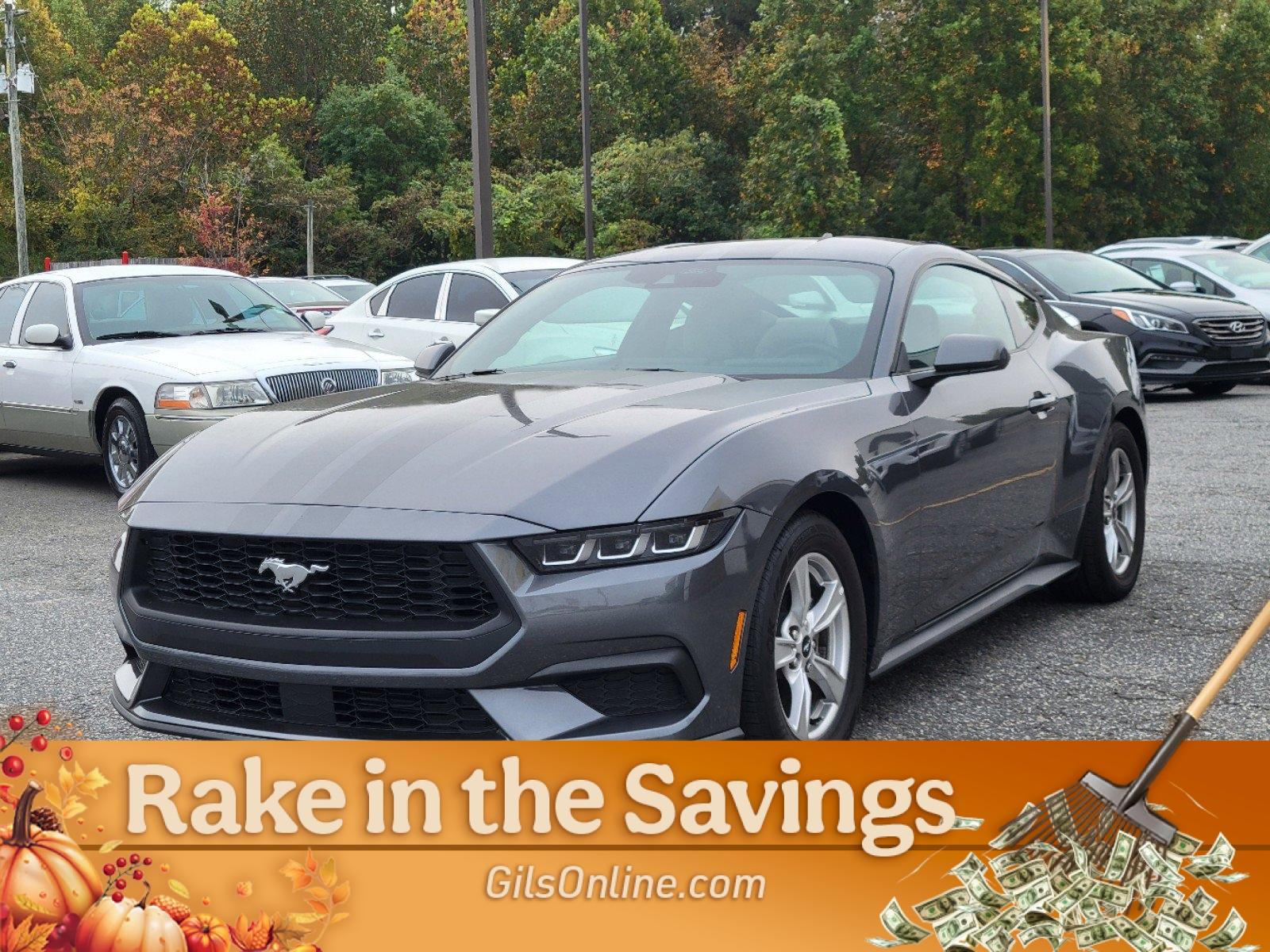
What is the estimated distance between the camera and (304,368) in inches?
362

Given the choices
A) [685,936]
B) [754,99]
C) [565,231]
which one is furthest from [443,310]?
[754,99]

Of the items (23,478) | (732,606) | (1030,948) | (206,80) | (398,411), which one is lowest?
(23,478)

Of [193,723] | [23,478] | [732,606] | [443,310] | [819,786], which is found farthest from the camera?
[443,310]

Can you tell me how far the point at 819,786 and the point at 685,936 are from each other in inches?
22.2

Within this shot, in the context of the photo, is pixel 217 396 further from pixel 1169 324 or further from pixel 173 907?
pixel 1169 324

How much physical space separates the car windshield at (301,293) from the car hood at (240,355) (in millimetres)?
12112

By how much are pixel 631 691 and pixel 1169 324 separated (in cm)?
1153

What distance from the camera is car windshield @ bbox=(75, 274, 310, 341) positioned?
1003 cm

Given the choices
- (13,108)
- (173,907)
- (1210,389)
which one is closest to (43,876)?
(173,907)

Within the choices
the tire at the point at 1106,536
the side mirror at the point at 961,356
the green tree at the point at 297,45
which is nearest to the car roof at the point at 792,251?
the side mirror at the point at 961,356

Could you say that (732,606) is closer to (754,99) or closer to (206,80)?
(754,99)

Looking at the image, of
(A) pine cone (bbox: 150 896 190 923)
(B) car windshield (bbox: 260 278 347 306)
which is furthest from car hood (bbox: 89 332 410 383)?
(B) car windshield (bbox: 260 278 347 306)

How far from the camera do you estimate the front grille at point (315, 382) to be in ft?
29.6

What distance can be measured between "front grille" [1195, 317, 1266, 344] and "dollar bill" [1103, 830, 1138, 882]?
11.8 metres
